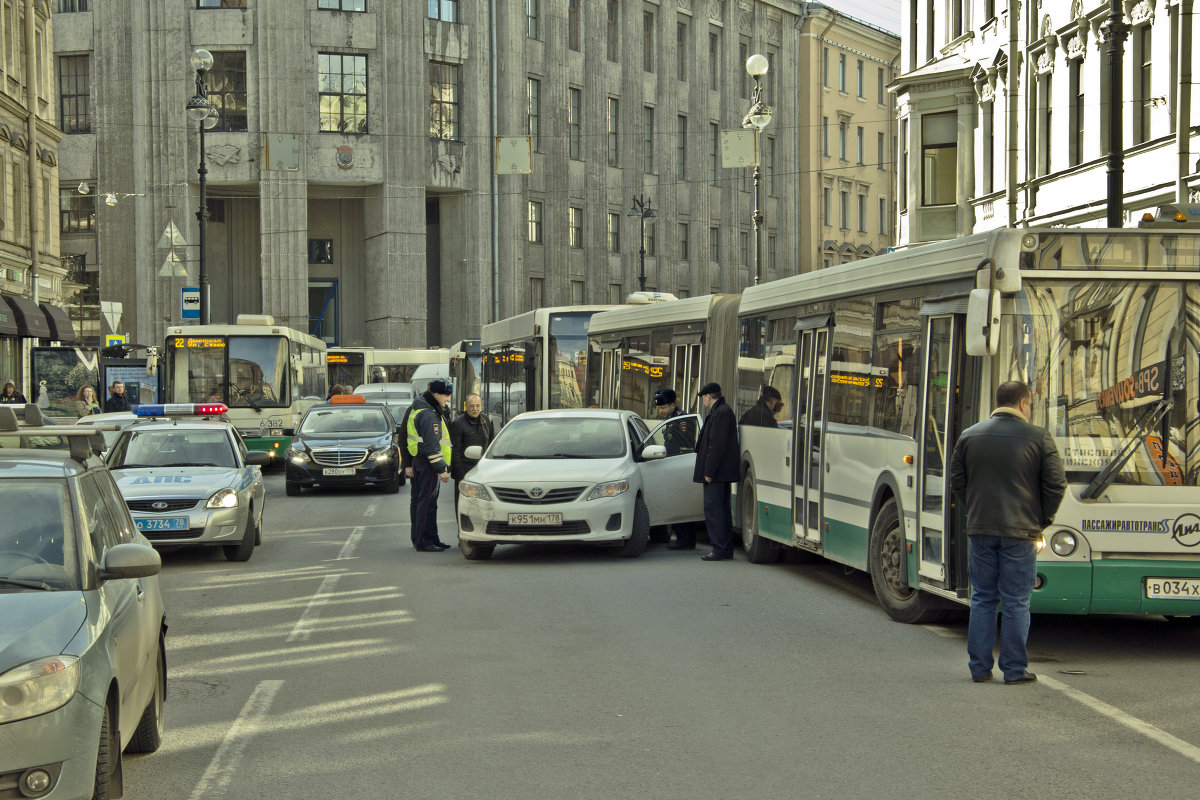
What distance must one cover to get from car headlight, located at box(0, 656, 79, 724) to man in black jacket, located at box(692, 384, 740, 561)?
34.7ft

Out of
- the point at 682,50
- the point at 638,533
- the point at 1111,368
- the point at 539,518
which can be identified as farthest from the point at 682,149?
the point at 1111,368

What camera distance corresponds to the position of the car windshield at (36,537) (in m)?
5.92

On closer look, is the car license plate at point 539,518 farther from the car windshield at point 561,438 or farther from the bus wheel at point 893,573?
the bus wheel at point 893,573

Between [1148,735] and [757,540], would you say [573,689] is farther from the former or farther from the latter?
[757,540]

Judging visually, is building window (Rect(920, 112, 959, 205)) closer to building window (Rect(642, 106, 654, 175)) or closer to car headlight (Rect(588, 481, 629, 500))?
car headlight (Rect(588, 481, 629, 500))

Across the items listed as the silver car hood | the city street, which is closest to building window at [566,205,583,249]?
the city street

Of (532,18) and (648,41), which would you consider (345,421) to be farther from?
(648,41)

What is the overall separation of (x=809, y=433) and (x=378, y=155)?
155 ft

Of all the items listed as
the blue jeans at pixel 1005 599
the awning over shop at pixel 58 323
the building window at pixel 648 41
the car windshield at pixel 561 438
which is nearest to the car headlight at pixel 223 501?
the car windshield at pixel 561 438

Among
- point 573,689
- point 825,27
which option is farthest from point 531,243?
point 573,689

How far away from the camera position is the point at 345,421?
88.7 feet

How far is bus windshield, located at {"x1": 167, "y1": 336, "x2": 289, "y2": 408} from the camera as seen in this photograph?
32125 millimetres

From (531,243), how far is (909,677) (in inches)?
2251

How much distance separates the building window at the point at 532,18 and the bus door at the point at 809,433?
52.3 meters
